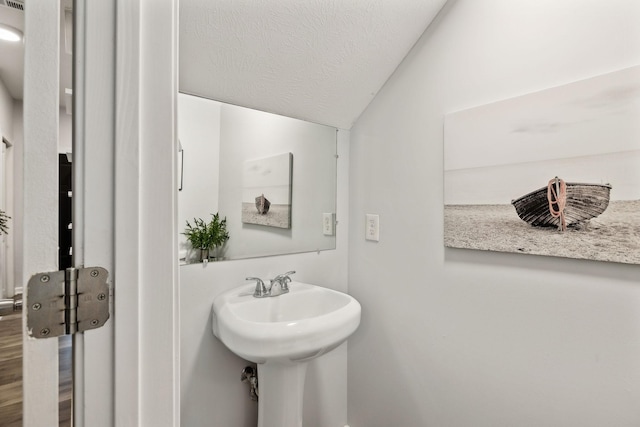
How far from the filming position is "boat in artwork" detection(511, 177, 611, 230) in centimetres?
91

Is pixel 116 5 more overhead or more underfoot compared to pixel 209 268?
more overhead

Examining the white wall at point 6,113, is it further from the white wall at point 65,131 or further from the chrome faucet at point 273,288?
the chrome faucet at point 273,288

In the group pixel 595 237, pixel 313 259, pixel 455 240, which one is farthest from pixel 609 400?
pixel 313 259

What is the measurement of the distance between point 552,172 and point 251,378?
140 cm

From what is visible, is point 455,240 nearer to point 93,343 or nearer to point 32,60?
point 93,343

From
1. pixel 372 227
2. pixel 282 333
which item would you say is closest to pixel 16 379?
pixel 282 333

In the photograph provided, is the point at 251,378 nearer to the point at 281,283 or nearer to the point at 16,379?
the point at 281,283

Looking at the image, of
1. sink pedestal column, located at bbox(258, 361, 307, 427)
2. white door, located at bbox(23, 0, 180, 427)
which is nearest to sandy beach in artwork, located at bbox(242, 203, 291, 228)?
sink pedestal column, located at bbox(258, 361, 307, 427)

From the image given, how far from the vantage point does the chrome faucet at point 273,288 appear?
52.2 inches

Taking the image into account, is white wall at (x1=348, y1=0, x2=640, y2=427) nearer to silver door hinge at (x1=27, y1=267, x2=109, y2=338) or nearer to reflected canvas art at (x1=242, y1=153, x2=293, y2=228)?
reflected canvas art at (x1=242, y1=153, x2=293, y2=228)

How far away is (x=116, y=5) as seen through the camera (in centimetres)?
46

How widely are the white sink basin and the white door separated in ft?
1.63

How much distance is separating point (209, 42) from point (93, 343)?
1.05m

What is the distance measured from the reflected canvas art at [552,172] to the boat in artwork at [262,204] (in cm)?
81
